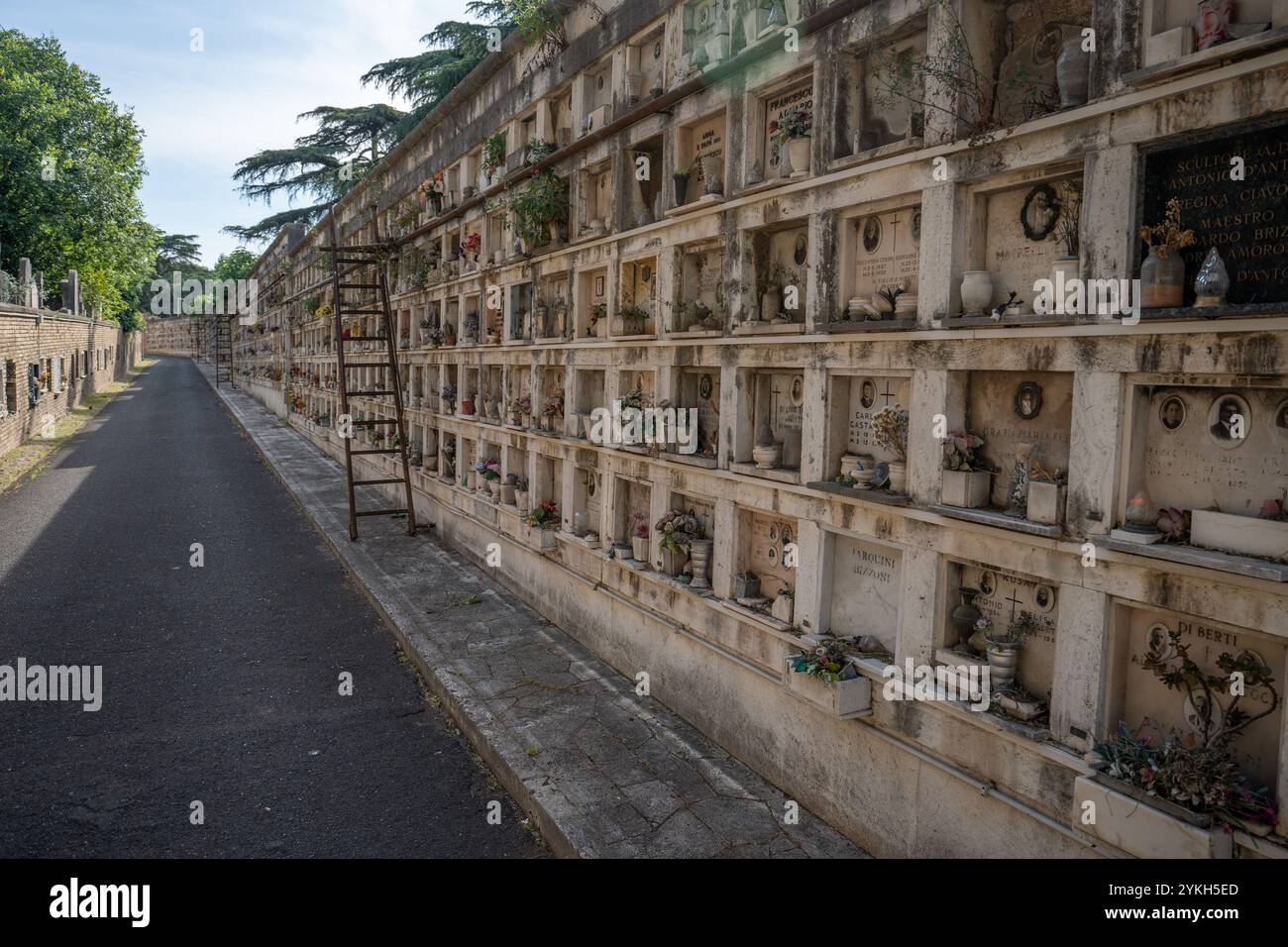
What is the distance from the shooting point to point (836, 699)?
5547 mm

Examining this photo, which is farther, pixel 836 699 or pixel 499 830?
pixel 499 830

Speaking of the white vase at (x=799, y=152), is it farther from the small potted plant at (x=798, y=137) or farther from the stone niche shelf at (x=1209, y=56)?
the stone niche shelf at (x=1209, y=56)

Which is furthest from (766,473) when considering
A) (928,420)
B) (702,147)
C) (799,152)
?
(702,147)

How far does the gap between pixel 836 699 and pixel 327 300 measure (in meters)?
23.0

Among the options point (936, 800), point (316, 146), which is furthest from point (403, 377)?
point (316, 146)

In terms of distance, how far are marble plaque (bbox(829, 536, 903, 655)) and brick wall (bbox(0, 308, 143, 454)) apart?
824 inches

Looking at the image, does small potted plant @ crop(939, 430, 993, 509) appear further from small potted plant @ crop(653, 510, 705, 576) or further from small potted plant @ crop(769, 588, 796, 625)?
small potted plant @ crop(653, 510, 705, 576)

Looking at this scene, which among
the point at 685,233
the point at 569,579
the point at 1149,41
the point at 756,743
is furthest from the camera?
the point at 569,579

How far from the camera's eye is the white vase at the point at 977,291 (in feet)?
16.1

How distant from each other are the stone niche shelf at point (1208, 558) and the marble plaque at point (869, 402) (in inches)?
69.1

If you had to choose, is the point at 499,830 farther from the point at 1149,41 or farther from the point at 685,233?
the point at 1149,41

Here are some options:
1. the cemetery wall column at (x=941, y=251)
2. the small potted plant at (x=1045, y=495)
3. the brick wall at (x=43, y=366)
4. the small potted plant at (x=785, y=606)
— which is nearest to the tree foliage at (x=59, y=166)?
the brick wall at (x=43, y=366)

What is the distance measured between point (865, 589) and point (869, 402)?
1.27 m

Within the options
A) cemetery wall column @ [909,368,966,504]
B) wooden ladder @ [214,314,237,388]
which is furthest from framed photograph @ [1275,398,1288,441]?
wooden ladder @ [214,314,237,388]
